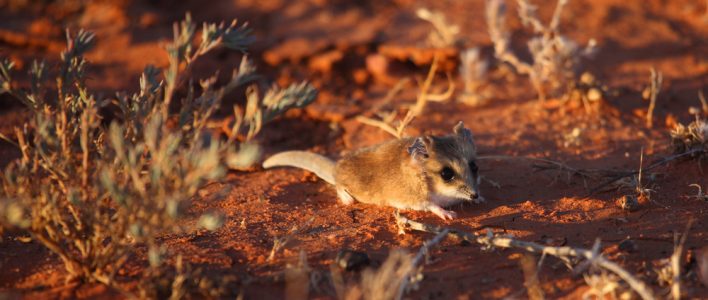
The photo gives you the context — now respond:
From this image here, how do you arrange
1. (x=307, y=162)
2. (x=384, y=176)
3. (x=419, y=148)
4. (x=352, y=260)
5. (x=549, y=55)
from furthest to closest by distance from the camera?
(x=549, y=55), (x=307, y=162), (x=384, y=176), (x=419, y=148), (x=352, y=260)

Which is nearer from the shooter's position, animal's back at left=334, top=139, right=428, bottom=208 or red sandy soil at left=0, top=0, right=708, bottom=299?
red sandy soil at left=0, top=0, right=708, bottom=299

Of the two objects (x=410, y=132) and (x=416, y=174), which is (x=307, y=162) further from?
(x=410, y=132)

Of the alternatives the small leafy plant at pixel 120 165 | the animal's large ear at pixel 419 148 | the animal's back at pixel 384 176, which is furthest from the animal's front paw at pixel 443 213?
the small leafy plant at pixel 120 165

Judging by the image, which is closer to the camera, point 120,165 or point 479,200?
point 120,165

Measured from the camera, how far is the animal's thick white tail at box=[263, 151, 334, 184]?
6.59 meters

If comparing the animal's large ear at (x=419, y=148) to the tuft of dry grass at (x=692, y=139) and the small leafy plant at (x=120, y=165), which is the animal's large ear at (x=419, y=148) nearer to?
the small leafy plant at (x=120, y=165)

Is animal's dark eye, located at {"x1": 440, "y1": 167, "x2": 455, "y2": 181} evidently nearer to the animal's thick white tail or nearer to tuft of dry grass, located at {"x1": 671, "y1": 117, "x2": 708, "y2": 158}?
the animal's thick white tail

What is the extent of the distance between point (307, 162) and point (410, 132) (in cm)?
159

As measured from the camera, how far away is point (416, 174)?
19.4 feet

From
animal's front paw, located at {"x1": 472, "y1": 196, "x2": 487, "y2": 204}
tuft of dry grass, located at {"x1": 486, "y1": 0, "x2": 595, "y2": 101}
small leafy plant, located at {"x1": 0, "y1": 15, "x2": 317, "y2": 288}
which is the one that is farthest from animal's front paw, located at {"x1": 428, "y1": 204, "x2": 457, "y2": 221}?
tuft of dry grass, located at {"x1": 486, "y1": 0, "x2": 595, "y2": 101}

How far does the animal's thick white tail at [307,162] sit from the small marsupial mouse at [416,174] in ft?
0.90

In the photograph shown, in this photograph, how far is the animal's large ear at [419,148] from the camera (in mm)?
5766

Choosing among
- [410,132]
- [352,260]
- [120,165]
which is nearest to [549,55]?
[410,132]

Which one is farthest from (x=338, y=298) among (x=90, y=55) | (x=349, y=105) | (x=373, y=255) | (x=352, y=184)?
(x=90, y=55)
